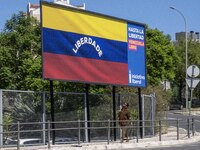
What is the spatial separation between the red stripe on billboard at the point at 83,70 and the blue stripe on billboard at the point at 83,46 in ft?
0.64

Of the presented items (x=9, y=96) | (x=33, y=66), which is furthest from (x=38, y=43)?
(x=9, y=96)

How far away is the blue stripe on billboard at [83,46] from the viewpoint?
1939 cm

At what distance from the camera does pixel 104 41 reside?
22.2 metres

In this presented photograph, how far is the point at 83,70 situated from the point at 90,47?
105 centimetres

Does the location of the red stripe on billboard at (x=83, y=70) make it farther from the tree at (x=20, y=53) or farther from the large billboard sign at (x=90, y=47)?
the tree at (x=20, y=53)

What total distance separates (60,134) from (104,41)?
170 inches

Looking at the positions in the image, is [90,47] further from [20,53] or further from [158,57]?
[158,57]

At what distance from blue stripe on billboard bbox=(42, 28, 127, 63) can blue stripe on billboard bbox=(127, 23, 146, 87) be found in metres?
0.52

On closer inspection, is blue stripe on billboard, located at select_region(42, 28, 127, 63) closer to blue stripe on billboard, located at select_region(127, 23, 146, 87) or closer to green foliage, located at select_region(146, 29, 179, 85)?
blue stripe on billboard, located at select_region(127, 23, 146, 87)

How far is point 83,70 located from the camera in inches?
821

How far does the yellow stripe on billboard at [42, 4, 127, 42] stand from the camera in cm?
1930

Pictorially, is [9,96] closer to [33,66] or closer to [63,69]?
[63,69]

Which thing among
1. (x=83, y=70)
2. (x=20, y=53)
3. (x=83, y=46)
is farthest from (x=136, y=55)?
(x=20, y=53)

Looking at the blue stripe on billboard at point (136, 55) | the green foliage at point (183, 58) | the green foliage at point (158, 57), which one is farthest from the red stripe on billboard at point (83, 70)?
the green foliage at point (183, 58)
